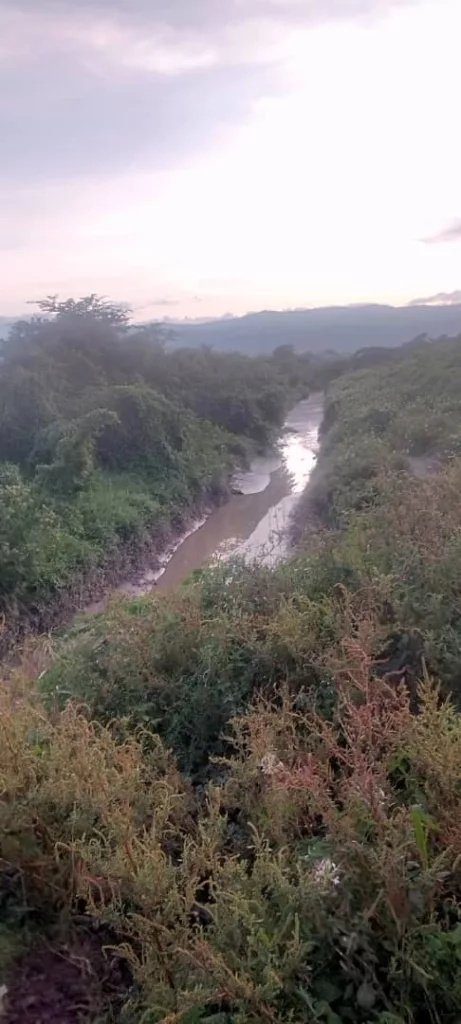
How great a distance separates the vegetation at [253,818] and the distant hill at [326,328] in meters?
63.9

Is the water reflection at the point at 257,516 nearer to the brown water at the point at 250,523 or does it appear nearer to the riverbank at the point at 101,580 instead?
the brown water at the point at 250,523

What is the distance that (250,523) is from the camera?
15508 millimetres

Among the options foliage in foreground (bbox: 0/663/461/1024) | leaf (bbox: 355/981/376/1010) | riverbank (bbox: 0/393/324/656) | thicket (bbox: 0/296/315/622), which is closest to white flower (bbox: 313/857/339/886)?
foliage in foreground (bbox: 0/663/461/1024)

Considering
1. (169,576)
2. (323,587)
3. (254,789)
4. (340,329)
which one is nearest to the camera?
(254,789)

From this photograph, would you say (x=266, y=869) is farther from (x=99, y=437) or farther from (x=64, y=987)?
(x=99, y=437)

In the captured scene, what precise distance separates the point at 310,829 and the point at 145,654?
88.0 inches

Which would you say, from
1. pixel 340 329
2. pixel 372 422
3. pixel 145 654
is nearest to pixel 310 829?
pixel 145 654

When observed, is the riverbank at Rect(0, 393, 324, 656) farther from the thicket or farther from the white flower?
the white flower

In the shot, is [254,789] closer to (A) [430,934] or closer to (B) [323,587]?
(A) [430,934]

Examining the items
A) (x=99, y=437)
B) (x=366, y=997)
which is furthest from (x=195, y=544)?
(x=366, y=997)

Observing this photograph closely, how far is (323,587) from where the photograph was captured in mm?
5574

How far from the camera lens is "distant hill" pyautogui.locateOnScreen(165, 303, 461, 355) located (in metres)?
76.3

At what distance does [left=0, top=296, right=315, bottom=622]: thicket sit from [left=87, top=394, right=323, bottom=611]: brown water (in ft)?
1.79

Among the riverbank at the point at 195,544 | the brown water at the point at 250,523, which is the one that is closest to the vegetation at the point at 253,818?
the riverbank at the point at 195,544
